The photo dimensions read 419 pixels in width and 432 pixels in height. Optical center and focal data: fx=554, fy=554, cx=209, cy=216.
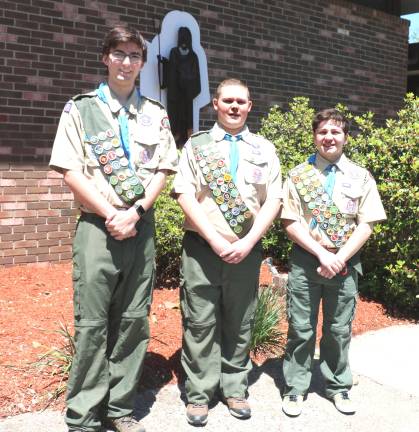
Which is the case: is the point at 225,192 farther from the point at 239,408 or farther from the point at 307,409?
the point at 307,409

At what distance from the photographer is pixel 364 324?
5016 mm

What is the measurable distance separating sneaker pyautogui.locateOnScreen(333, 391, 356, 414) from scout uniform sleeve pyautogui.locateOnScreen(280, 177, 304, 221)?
1.13 metres

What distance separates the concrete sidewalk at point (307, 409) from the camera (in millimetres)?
3107

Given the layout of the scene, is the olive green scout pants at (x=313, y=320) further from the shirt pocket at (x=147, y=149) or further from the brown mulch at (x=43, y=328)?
the shirt pocket at (x=147, y=149)

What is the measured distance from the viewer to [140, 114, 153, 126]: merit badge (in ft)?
9.70

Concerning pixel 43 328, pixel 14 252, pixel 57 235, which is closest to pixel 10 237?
pixel 14 252

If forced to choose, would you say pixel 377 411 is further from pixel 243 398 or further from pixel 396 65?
pixel 396 65

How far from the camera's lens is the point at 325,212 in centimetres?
336

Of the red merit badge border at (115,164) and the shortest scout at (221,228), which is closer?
the red merit badge border at (115,164)

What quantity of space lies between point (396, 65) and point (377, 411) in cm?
802

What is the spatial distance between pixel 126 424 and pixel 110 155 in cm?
143

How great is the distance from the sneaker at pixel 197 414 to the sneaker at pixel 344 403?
823 millimetres

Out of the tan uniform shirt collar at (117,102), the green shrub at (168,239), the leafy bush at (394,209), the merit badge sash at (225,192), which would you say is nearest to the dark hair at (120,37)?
the tan uniform shirt collar at (117,102)

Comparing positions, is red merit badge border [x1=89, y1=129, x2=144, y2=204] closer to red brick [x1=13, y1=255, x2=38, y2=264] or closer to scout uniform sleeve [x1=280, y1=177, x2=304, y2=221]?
scout uniform sleeve [x1=280, y1=177, x2=304, y2=221]
